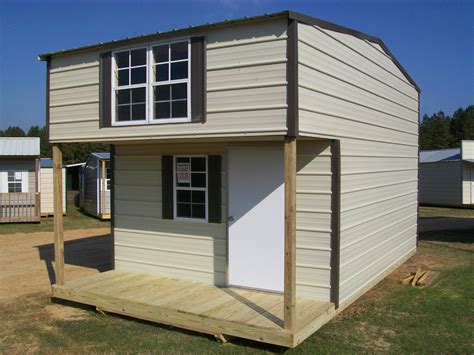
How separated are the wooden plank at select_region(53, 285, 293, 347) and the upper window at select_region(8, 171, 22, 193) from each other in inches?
566

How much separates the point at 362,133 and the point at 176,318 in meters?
4.38

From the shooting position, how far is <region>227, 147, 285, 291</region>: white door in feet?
24.2

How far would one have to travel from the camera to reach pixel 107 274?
29.5 feet

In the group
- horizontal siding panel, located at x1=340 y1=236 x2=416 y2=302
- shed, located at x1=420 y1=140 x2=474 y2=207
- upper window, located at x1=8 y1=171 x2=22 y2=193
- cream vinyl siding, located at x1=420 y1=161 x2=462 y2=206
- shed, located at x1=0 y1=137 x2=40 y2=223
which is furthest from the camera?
cream vinyl siding, located at x1=420 y1=161 x2=462 y2=206

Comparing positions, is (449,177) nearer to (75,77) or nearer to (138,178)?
(138,178)

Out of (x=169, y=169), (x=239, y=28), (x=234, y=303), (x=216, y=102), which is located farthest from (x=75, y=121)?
(x=234, y=303)

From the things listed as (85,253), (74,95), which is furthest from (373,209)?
(85,253)

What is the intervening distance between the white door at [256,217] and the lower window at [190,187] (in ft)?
2.45

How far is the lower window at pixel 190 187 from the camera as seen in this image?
27.5 feet

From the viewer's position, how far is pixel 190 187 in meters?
8.53

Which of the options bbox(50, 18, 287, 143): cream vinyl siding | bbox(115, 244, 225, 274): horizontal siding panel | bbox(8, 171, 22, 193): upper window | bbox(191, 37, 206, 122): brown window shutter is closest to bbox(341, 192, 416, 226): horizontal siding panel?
bbox(115, 244, 225, 274): horizontal siding panel

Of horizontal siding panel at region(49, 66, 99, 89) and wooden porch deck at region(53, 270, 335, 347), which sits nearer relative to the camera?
wooden porch deck at region(53, 270, 335, 347)

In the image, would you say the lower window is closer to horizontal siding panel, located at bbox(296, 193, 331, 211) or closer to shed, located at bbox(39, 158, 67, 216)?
horizontal siding panel, located at bbox(296, 193, 331, 211)

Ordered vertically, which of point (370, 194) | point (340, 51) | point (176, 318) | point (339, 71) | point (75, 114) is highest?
point (340, 51)
